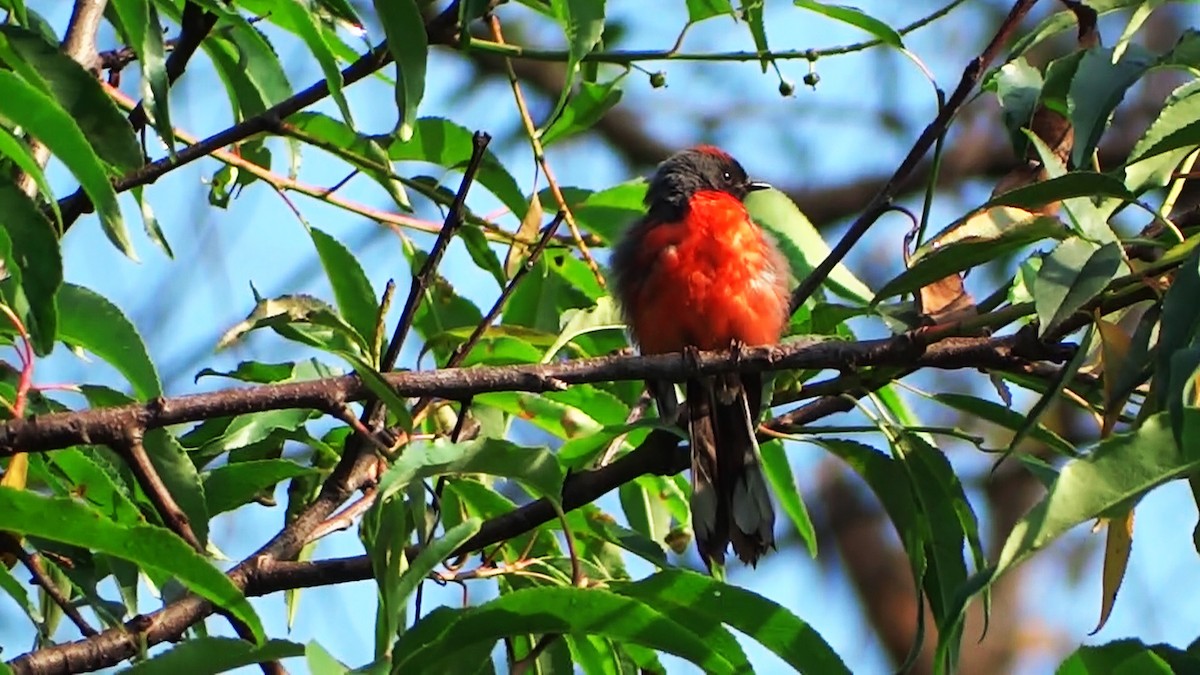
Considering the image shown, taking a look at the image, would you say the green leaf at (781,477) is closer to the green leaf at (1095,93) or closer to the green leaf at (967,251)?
the green leaf at (967,251)

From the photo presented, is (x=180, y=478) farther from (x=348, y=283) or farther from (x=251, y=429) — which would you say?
(x=348, y=283)

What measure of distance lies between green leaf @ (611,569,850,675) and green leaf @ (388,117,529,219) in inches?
45.9

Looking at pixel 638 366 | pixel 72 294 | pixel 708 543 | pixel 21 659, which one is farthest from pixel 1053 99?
pixel 21 659

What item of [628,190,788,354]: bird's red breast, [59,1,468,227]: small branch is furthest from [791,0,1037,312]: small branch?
[628,190,788,354]: bird's red breast

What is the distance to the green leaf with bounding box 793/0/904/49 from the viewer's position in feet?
Answer: 9.42

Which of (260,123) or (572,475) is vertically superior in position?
(260,123)

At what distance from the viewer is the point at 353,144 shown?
337cm

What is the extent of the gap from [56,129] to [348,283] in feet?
3.69

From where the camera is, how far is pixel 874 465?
2.91m

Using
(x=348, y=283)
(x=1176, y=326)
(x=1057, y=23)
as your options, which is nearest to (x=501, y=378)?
(x=1176, y=326)

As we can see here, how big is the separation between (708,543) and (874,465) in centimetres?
77

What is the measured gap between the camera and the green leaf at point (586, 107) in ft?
11.7

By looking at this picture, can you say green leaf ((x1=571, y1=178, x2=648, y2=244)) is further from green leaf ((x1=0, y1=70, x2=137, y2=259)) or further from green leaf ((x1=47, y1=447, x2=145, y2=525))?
green leaf ((x1=0, y1=70, x2=137, y2=259))

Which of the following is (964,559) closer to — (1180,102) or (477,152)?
(1180,102)
